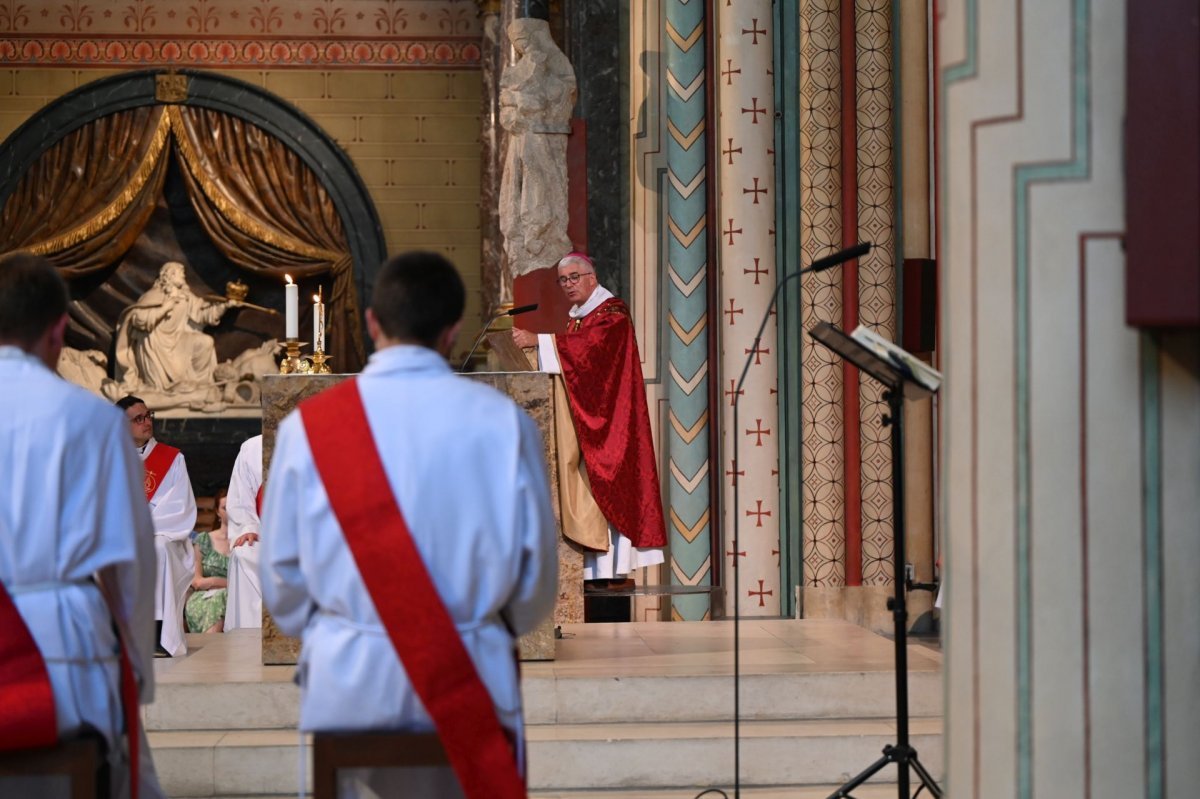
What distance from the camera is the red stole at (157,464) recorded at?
8141 millimetres

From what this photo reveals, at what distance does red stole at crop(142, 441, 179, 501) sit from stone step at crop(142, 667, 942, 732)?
2.68 meters

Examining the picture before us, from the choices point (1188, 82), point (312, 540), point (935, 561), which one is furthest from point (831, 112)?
point (312, 540)

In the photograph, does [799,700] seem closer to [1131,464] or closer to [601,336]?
[601,336]

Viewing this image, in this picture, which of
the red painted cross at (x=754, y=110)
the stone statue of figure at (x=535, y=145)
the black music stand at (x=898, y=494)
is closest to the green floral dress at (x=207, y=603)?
the stone statue of figure at (x=535, y=145)

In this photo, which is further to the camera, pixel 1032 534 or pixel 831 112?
pixel 831 112

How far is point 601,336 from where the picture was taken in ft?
24.1

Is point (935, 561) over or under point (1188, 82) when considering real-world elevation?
under

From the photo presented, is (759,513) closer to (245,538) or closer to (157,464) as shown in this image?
(245,538)

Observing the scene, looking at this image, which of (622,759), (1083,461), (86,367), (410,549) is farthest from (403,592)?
(86,367)

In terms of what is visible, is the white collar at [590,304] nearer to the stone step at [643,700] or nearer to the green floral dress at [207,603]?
the stone step at [643,700]

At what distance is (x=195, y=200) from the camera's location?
1480 cm

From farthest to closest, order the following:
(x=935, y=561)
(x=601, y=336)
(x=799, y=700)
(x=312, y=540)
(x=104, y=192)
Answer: (x=104, y=192), (x=935, y=561), (x=601, y=336), (x=799, y=700), (x=312, y=540)

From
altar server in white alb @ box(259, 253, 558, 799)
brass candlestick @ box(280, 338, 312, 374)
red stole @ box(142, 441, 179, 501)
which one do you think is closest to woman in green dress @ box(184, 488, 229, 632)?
red stole @ box(142, 441, 179, 501)

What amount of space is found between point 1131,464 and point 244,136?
503 inches
